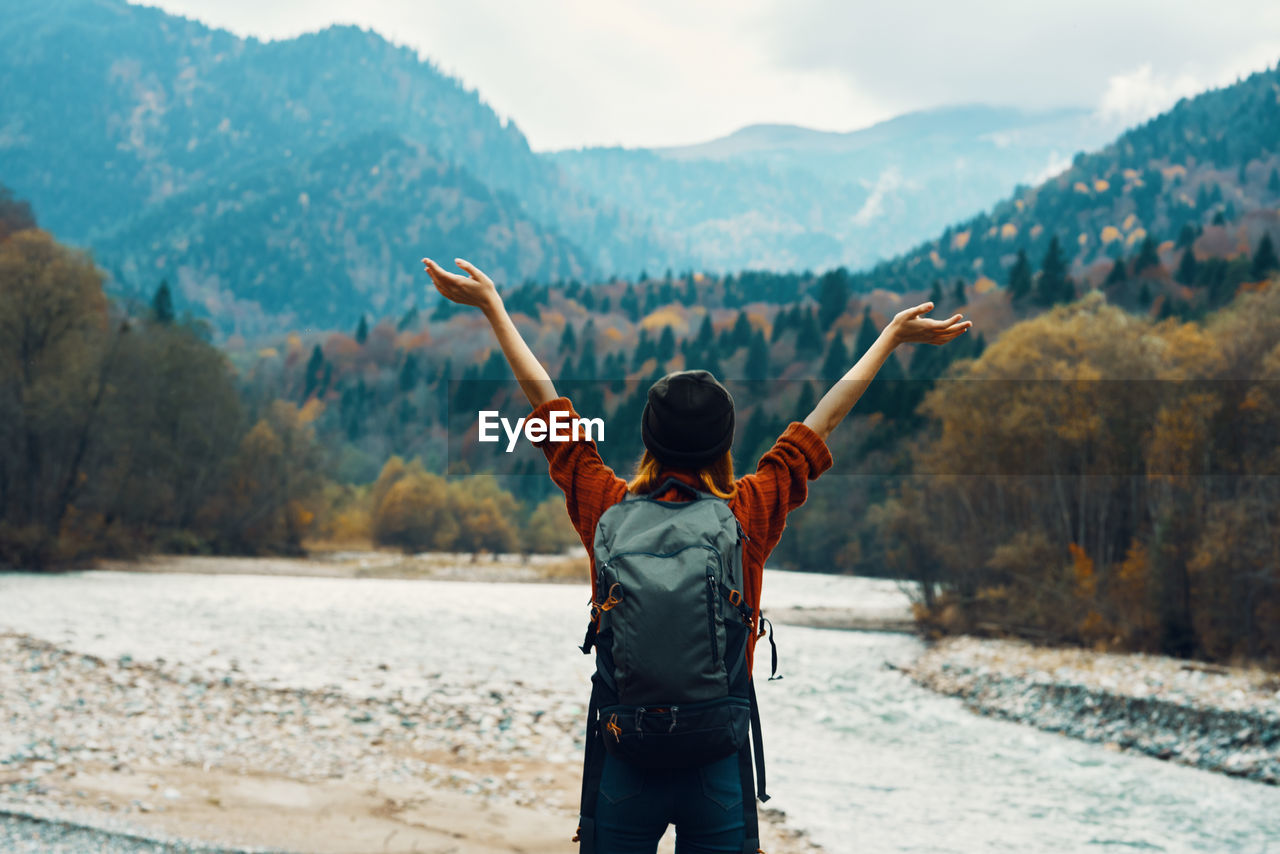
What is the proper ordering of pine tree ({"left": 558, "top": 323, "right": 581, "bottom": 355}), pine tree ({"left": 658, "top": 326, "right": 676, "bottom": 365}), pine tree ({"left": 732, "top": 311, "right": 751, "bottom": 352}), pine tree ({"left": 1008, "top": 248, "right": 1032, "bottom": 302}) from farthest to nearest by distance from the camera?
pine tree ({"left": 558, "top": 323, "right": 581, "bottom": 355}) < pine tree ({"left": 658, "top": 326, "right": 676, "bottom": 365}) < pine tree ({"left": 732, "top": 311, "right": 751, "bottom": 352}) < pine tree ({"left": 1008, "top": 248, "right": 1032, "bottom": 302})

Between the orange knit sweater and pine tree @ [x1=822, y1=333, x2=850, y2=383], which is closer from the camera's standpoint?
the orange knit sweater

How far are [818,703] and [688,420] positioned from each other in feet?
60.5

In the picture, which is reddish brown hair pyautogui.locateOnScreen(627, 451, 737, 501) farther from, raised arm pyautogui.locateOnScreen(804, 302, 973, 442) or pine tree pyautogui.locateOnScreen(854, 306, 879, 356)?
pine tree pyautogui.locateOnScreen(854, 306, 879, 356)

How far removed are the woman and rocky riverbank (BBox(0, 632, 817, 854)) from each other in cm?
644

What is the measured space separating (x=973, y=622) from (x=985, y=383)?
6583 mm

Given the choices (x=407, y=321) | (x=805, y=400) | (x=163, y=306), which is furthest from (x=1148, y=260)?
(x=407, y=321)

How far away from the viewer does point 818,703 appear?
1986 centimetres

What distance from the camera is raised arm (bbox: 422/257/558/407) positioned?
2908 mm

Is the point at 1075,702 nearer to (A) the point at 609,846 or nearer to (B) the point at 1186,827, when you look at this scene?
(B) the point at 1186,827

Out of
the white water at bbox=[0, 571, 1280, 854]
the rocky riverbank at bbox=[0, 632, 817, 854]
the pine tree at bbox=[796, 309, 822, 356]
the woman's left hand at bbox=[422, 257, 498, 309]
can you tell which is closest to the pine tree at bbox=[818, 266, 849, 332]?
the pine tree at bbox=[796, 309, 822, 356]

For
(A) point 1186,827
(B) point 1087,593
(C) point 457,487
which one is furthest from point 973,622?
(C) point 457,487

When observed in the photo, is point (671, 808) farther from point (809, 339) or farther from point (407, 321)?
point (407, 321)

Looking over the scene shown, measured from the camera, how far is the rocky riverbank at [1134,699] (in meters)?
17.2

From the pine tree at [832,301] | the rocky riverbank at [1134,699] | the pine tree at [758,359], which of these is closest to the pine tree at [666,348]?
the pine tree at [758,359]
